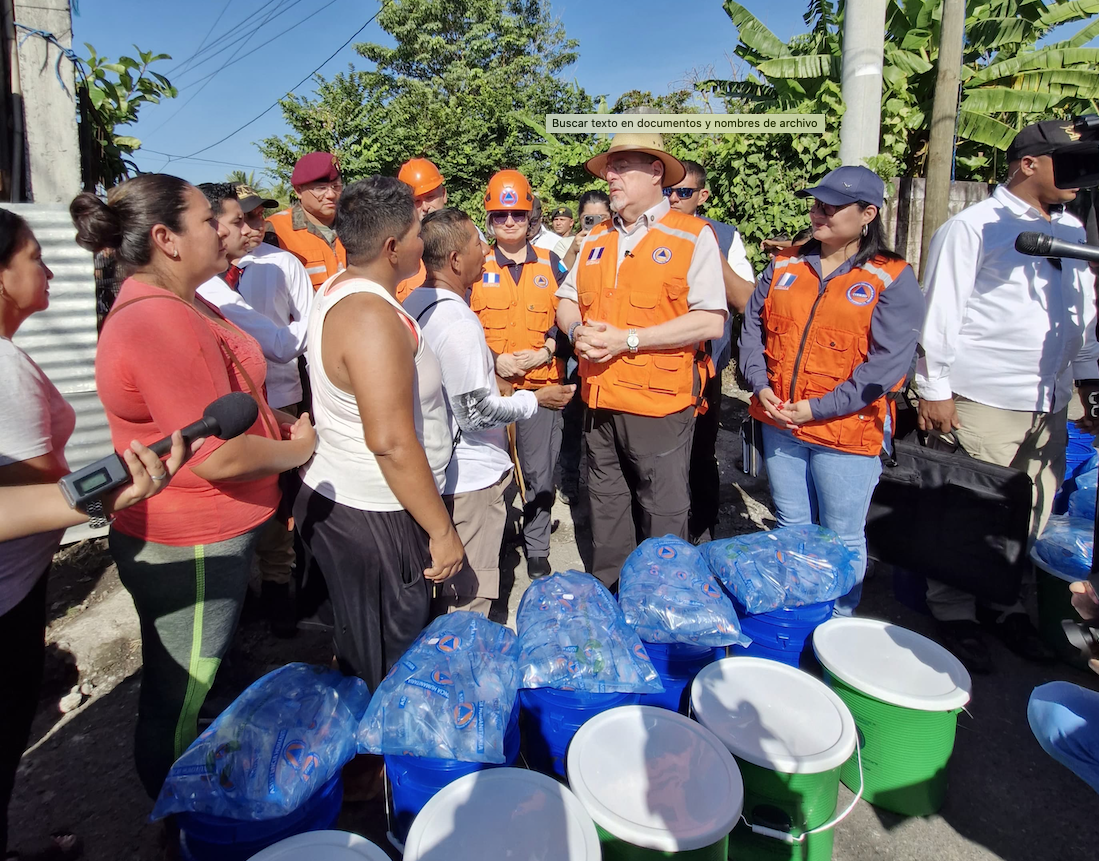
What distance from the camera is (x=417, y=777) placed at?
1.81 m

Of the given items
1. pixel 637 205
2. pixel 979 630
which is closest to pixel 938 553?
pixel 979 630

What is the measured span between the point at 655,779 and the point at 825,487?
1683 mm

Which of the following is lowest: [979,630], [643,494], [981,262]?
[979,630]

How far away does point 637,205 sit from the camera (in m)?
3.00

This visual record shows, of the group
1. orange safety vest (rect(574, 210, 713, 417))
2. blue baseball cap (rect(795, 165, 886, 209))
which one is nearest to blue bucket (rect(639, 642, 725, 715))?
orange safety vest (rect(574, 210, 713, 417))

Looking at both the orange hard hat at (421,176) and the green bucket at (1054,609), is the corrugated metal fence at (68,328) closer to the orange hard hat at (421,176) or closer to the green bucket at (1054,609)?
the orange hard hat at (421,176)

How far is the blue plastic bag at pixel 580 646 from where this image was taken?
196 cm

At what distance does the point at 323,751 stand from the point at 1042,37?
41.3 ft

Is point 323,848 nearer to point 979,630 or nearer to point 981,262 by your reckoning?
point 979,630

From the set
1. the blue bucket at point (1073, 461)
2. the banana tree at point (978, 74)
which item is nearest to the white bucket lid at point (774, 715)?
the blue bucket at point (1073, 461)

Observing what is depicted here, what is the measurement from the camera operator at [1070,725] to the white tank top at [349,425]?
6.08ft

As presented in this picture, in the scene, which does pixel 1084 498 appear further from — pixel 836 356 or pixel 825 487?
pixel 836 356

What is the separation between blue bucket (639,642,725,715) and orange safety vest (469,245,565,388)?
211cm

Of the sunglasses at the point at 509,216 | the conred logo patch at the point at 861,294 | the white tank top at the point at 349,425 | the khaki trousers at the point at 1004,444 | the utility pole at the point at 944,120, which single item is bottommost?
the khaki trousers at the point at 1004,444
